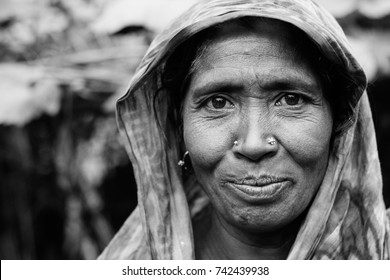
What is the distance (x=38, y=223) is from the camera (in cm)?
357

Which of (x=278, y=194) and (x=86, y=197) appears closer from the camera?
(x=278, y=194)

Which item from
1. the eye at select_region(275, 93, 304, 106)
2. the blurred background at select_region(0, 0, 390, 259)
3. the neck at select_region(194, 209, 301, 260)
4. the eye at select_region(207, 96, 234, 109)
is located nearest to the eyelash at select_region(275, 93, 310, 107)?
the eye at select_region(275, 93, 304, 106)

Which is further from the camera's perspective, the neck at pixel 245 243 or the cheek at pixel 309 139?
the neck at pixel 245 243

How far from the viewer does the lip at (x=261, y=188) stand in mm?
1582

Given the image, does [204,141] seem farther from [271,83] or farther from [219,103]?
[271,83]

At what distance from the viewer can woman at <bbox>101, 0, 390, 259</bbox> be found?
62.6 inches

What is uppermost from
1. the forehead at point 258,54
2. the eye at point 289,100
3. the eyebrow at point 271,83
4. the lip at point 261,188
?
the forehead at point 258,54

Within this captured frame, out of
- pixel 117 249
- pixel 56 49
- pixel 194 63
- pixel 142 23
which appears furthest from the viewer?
pixel 56 49

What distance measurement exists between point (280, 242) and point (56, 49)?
5.51ft

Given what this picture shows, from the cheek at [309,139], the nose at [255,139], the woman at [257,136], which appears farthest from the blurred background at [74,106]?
the nose at [255,139]

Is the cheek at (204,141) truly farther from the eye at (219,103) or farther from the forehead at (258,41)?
the forehead at (258,41)

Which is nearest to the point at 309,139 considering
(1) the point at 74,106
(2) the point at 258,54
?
(2) the point at 258,54
